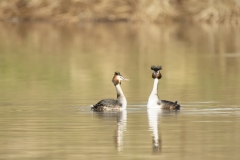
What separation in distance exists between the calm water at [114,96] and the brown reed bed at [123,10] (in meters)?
9.37

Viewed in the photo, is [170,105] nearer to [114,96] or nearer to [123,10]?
[114,96]

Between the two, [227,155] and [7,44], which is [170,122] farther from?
[7,44]

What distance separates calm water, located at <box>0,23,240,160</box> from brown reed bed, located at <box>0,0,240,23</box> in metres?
9.37

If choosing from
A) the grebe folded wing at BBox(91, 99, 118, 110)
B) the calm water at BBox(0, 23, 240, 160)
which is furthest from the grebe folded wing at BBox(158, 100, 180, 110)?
the grebe folded wing at BBox(91, 99, 118, 110)

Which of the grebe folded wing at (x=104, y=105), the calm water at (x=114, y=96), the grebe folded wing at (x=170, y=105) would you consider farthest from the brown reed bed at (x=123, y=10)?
the grebe folded wing at (x=104, y=105)

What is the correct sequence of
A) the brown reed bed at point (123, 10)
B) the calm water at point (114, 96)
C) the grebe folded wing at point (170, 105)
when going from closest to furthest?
1. the calm water at point (114, 96)
2. the grebe folded wing at point (170, 105)
3. the brown reed bed at point (123, 10)

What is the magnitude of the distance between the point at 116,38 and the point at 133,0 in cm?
929

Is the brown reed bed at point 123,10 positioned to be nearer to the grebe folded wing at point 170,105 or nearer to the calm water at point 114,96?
the calm water at point 114,96

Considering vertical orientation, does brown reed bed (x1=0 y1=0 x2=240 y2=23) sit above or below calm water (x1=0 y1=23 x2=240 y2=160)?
above

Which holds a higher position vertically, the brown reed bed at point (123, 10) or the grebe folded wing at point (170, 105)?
the brown reed bed at point (123, 10)

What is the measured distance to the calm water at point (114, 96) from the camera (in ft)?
37.7

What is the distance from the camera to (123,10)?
48.6 meters

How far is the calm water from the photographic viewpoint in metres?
11.5

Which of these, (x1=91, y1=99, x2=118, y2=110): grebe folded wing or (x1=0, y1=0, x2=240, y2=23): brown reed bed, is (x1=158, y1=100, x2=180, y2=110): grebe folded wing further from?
(x1=0, y1=0, x2=240, y2=23): brown reed bed
